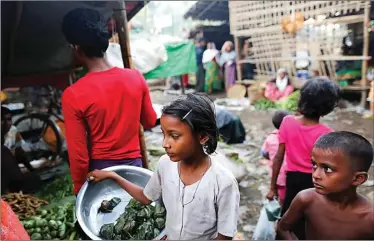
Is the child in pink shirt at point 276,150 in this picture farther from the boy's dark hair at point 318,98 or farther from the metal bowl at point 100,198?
the metal bowl at point 100,198

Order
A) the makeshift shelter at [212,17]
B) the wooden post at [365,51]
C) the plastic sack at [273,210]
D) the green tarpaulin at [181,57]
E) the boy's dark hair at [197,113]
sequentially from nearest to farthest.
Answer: the boy's dark hair at [197,113], the plastic sack at [273,210], the green tarpaulin at [181,57], the wooden post at [365,51], the makeshift shelter at [212,17]

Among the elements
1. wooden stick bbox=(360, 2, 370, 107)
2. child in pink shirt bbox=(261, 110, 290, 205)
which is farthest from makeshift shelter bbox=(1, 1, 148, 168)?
wooden stick bbox=(360, 2, 370, 107)

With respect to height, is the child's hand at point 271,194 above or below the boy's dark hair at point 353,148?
below

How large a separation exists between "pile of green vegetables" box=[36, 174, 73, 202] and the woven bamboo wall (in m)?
7.36

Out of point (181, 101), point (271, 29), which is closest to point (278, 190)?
point (181, 101)

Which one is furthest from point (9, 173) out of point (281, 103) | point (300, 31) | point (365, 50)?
point (300, 31)

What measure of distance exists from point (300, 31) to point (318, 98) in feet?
27.1

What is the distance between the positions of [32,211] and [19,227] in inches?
75.1

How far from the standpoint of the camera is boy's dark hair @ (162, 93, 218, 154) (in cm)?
141

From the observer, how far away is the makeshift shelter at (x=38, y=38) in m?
3.43

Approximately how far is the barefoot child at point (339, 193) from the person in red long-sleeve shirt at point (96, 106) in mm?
1106

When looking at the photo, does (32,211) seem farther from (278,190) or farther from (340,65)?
(340,65)

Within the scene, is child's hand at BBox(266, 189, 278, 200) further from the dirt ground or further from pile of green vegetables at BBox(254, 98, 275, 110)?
pile of green vegetables at BBox(254, 98, 275, 110)

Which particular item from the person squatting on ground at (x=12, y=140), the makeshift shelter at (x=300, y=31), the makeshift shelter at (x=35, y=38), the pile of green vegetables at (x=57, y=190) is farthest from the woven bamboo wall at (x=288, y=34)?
the person squatting on ground at (x=12, y=140)
